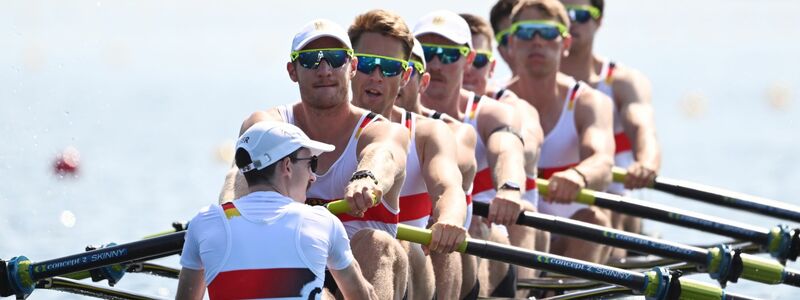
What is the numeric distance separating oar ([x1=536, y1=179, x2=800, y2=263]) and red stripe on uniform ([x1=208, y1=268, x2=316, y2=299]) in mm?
4088

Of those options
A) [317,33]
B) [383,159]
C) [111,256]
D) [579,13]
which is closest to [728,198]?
[579,13]

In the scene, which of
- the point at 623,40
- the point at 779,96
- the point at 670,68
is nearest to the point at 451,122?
the point at 779,96

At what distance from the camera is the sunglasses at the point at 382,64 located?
7.80 m

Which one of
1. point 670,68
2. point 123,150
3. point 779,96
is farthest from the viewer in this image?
point 670,68

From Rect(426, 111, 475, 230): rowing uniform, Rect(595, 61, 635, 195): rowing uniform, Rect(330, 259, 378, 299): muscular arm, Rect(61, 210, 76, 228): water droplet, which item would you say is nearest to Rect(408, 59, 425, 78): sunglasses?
Rect(426, 111, 475, 230): rowing uniform

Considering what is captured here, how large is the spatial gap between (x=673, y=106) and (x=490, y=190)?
30.2 m

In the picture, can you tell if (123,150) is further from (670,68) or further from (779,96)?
(670,68)

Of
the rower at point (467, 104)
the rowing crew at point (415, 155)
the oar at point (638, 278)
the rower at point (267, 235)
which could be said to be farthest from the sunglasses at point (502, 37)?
the rower at point (267, 235)

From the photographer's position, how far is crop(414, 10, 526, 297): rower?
29.4ft

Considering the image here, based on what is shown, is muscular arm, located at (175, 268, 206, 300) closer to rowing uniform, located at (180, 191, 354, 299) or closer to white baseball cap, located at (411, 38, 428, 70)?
rowing uniform, located at (180, 191, 354, 299)

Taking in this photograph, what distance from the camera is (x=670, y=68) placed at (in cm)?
5659

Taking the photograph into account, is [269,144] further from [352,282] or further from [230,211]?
[352,282]

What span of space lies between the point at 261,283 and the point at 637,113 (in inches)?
239

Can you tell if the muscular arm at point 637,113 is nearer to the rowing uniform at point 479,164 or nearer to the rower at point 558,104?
the rower at point 558,104
